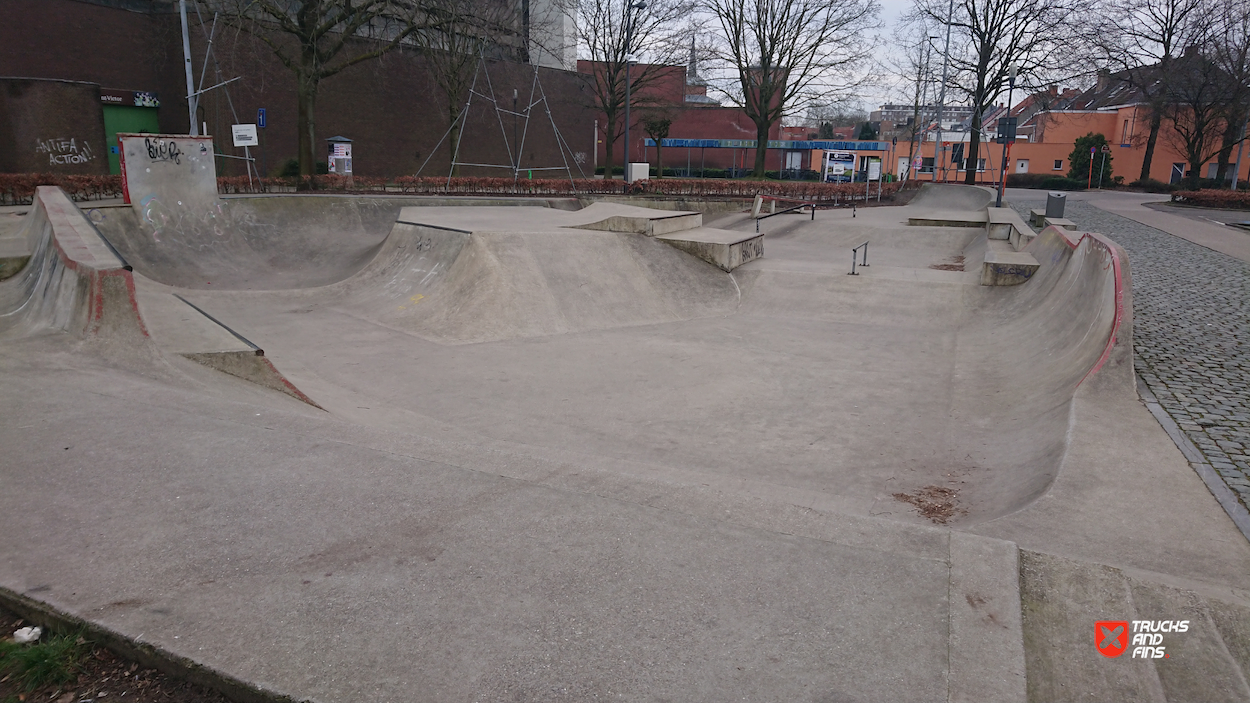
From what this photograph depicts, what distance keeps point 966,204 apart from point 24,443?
31.2m

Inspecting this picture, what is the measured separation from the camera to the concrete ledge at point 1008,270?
1356 centimetres

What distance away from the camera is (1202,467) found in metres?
5.13

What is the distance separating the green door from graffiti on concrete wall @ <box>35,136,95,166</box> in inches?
25.2

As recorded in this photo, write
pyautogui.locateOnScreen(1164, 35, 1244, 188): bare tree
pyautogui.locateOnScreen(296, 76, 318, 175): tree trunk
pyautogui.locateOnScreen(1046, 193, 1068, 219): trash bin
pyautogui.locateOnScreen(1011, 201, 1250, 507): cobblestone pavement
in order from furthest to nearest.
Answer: pyautogui.locateOnScreen(1164, 35, 1244, 188): bare tree → pyautogui.locateOnScreen(296, 76, 318, 175): tree trunk → pyautogui.locateOnScreen(1046, 193, 1068, 219): trash bin → pyautogui.locateOnScreen(1011, 201, 1250, 507): cobblestone pavement

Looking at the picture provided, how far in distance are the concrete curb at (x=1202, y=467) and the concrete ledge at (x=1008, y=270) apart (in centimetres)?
745

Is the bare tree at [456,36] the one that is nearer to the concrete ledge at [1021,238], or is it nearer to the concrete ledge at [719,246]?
the concrete ledge at [719,246]

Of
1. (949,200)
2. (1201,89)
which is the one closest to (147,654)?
(949,200)

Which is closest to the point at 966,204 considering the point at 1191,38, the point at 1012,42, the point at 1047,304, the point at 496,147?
the point at 1012,42

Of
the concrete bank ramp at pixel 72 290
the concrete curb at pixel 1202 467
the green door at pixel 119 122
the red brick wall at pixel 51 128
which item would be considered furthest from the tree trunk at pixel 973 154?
the red brick wall at pixel 51 128

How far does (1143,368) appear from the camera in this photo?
7.66 meters

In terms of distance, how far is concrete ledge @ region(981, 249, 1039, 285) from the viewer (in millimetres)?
13562

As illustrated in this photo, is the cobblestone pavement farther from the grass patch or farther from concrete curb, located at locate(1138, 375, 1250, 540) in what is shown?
the grass patch

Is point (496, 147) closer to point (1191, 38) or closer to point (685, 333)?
point (685, 333)

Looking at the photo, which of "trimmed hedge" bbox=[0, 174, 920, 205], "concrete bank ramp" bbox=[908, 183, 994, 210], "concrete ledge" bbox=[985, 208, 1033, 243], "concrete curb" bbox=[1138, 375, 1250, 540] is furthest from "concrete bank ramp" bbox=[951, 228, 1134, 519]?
"concrete bank ramp" bbox=[908, 183, 994, 210]
